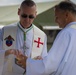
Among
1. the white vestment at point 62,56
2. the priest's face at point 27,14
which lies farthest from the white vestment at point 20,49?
the white vestment at point 62,56

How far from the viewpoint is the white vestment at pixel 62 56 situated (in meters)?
2.44

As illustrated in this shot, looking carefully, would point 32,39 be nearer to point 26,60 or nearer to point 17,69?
point 17,69

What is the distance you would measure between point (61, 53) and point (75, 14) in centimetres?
35

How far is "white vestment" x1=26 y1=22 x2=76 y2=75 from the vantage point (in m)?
2.44

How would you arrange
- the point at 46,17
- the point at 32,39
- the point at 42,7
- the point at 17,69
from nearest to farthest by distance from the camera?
the point at 17,69 → the point at 32,39 → the point at 42,7 → the point at 46,17

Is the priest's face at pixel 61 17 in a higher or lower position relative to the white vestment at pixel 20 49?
higher

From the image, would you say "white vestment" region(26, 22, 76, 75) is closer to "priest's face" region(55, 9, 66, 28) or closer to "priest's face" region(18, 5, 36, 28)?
"priest's face" region(55, 9, 66, 28)

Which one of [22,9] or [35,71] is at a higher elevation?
[22,9]

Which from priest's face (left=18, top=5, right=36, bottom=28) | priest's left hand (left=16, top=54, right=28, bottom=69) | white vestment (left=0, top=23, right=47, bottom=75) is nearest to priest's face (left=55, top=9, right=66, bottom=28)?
priest's left hand (left=16, top=54, right=28, bottom=69)

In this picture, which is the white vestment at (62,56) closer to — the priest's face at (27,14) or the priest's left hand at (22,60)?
the priest's left hand at (22,60)

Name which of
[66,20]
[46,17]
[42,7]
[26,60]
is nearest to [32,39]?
[26,60]

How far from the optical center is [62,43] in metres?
2.44

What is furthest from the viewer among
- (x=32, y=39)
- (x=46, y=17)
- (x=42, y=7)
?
(x=46, y=17)

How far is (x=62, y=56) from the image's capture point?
97.0 inches
